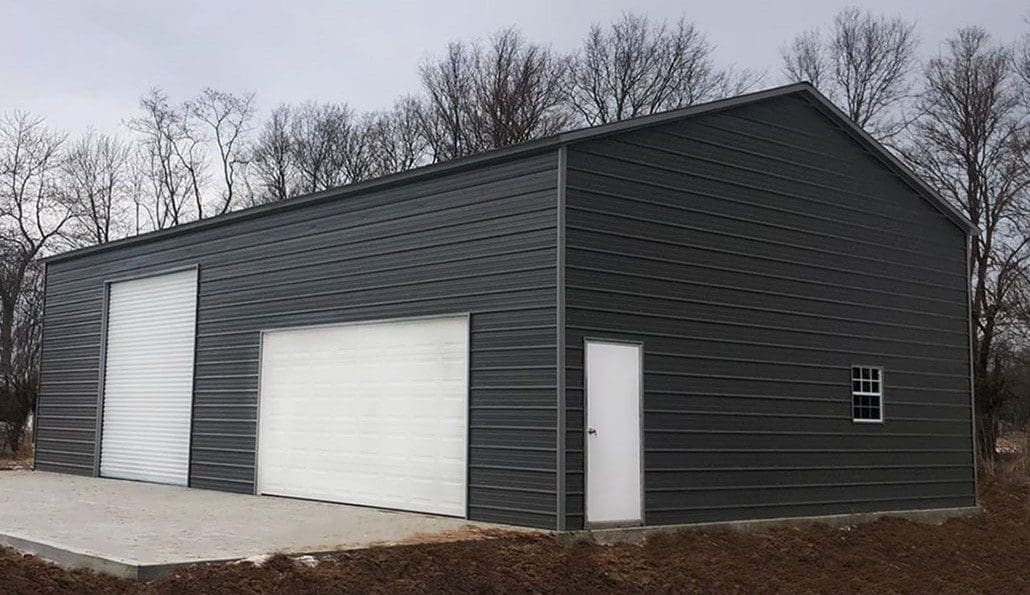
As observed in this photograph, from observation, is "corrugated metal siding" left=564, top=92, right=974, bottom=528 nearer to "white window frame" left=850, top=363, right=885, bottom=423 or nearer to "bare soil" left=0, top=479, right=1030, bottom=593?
"white window frame" left=850, top=363, right=885, bottom=423

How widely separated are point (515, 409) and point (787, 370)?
396cm

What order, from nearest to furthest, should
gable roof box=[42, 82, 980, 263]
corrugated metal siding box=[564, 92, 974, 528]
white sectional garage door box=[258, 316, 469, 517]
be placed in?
gable roof box=[42, 82, 980, 263] → corrugated metal siding box=[564, 92, 974, 528] → white sectional garage door box=[258, 316, 469, 517]

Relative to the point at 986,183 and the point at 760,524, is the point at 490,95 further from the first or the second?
the point at 760,524

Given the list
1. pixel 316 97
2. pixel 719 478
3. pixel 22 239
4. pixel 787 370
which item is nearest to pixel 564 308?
pixel 719 478

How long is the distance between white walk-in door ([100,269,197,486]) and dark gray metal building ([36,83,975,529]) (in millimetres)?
82

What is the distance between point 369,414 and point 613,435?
357 cm

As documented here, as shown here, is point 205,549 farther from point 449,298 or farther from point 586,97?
point 586,97

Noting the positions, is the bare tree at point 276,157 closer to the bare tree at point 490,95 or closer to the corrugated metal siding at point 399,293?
the bare tree at point 490,95

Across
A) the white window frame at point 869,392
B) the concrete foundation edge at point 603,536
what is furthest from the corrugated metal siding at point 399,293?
the white window frame at point 869,392

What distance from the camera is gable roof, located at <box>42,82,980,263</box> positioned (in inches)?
462

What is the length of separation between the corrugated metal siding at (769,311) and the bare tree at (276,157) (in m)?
27.9

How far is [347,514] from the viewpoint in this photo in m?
12.7

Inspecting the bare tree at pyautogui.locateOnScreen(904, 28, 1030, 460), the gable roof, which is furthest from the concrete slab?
the bare tree at pyautogui.locateOnScreen(904, 28, 1030, 460)

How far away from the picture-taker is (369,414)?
13719 mm
